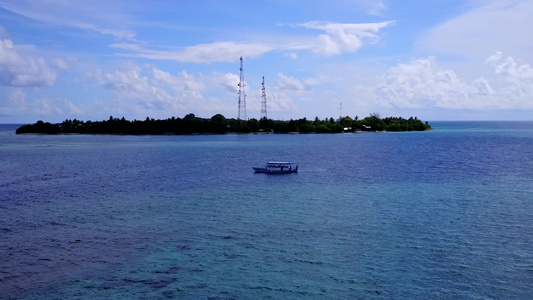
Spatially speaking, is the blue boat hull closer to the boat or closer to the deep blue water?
the boat

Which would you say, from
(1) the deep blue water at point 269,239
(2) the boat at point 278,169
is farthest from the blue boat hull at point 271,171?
(1) the deep blue water at point 269,239

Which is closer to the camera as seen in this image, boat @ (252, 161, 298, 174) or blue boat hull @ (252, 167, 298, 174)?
blue boat hull @ (252, 167, 298, 174)

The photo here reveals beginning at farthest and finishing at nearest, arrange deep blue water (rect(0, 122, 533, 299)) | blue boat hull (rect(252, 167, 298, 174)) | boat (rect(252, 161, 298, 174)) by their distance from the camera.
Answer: boat (rect(252, 161, 298, 174)), blue boat hull (rect(252, 167, 298, 174)), deep blue water (rect(0, 122, 533, 299))

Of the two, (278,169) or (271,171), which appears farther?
(278,169)

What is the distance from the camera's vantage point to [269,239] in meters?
43.2

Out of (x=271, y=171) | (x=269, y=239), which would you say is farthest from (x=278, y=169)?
(x=269, y=239)

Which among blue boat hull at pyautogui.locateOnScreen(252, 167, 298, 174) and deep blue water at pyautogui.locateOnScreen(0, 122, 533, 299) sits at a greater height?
blue boat hull at pyautogui.locateOnScreen(252, 167, 298, 174)

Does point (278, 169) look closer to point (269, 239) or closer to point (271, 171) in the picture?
point (271, 171)

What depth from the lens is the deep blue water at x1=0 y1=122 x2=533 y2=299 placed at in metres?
32.3

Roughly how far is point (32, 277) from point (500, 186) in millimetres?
68993

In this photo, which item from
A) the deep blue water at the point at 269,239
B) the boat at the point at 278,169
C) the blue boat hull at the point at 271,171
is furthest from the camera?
the boat at the point at 278,169

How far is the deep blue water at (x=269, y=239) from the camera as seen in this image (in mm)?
32281

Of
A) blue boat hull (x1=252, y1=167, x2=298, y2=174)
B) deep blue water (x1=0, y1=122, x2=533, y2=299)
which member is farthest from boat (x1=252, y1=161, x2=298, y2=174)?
deep blue water (x1=0, y1=122, x2=533, y2=299)

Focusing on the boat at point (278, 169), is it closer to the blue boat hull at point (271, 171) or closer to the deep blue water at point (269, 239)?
the blue boat hull at point (271, 171)
